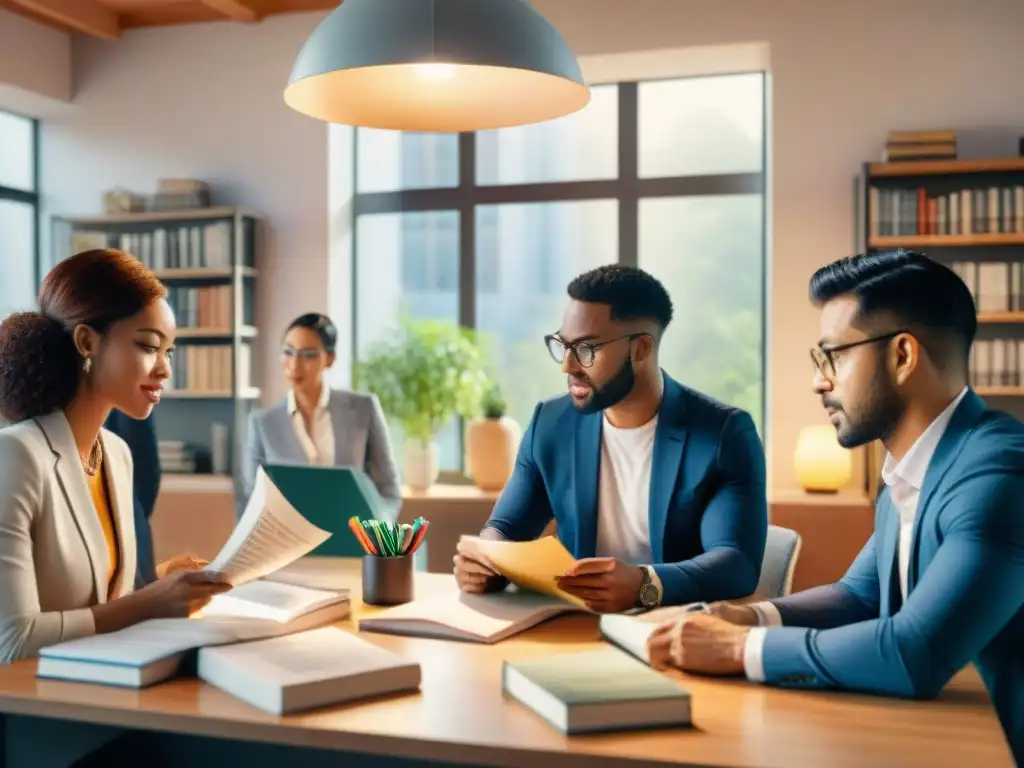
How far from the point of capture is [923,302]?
1662mm

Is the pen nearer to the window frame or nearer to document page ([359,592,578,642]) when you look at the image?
document page ([359,592,578,642])

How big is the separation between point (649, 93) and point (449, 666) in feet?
15.1

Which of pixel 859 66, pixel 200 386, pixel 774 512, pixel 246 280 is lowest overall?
pixel 774 512

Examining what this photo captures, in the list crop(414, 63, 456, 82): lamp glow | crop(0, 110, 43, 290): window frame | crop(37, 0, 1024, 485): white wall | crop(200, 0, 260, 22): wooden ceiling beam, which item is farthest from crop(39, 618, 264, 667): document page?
crop(0, 110, 43, 290): window frame

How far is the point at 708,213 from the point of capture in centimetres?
559

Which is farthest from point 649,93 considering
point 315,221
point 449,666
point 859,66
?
point 449,666

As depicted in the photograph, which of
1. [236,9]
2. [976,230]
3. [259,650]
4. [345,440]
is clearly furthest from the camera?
[236,9]

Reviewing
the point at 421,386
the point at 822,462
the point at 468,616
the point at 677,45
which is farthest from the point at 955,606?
the point at 677,45

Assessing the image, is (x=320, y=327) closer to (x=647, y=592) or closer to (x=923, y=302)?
(x=647, y=592)

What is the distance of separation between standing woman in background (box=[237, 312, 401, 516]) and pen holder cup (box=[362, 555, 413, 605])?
196 centimetres

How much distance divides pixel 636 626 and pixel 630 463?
2.48ft

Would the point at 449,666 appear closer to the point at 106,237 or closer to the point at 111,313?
the point at 111,313

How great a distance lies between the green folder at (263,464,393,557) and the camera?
2469mm

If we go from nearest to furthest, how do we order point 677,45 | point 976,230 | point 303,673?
point 303,673 < point 976,230 < point 677,45
